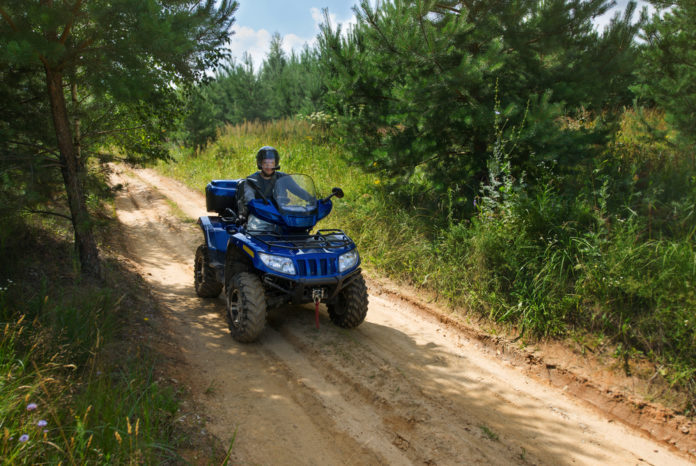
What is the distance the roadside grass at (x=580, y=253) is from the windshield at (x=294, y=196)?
7.04 feet

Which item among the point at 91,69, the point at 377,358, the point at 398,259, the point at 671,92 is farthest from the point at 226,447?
the point at 671,92

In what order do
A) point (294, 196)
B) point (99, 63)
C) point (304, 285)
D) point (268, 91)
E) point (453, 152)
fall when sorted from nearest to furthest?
point (99, 63)
point (304, 285)
point (294, 196)
point (453, 152)
point (268, 91)

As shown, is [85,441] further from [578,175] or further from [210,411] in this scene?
[578,175]

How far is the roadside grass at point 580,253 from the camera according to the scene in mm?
4449

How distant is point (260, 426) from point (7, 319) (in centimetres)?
228

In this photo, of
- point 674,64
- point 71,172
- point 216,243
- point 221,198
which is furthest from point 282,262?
point 674,64

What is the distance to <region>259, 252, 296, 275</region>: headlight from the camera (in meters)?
4.78

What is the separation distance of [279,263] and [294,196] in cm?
109

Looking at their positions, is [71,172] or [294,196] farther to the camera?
[294,196]

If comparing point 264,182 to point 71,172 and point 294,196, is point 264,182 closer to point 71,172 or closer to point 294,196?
point 294,196

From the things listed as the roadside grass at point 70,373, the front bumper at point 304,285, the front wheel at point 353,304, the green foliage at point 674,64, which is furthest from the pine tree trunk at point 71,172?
the green foliage at point 674,64

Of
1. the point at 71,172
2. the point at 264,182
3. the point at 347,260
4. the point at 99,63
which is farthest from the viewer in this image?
the point at 264,182

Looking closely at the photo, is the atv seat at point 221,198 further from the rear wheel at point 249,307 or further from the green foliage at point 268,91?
the green foliage at point 268,91

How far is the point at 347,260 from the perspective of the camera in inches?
201
